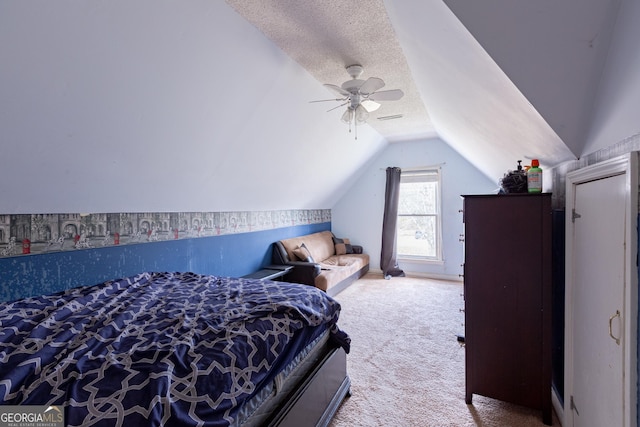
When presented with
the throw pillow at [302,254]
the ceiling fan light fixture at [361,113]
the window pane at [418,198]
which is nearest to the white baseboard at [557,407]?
the ceiling fan light fixture at [361,113]

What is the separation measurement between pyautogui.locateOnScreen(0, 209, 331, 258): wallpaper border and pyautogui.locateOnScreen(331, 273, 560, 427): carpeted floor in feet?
6.43

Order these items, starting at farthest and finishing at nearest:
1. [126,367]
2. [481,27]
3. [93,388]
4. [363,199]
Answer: [363,199] < [481,27] < [126,367] < [93,388]

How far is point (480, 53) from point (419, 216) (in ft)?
14.6

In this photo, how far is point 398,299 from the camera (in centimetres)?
428

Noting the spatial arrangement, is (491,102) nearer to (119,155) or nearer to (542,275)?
(542,275)

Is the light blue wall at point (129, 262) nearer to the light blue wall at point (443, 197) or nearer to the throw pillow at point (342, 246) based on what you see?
the throw pillow at point (342, 246)

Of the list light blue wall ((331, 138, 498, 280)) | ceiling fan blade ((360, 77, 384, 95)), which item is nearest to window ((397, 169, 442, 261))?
light blue wall ((331, 138, 498, 280))

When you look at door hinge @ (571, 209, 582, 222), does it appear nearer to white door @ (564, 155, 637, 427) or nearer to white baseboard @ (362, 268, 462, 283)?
white door @ (564, 155, 637, 427)

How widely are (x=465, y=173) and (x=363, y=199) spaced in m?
1.93

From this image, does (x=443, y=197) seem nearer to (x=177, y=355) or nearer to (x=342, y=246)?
(x=342, y=246)

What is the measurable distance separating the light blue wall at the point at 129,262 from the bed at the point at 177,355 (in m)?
0.16

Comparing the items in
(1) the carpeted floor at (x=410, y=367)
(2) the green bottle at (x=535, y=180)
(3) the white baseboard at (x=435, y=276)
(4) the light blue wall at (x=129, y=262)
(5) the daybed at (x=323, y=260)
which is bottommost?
(1) the carpeted floor at (x=410, y=367)

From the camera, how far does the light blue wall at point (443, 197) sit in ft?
17.0

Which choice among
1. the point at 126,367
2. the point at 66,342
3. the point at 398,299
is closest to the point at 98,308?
the point at 66,342
